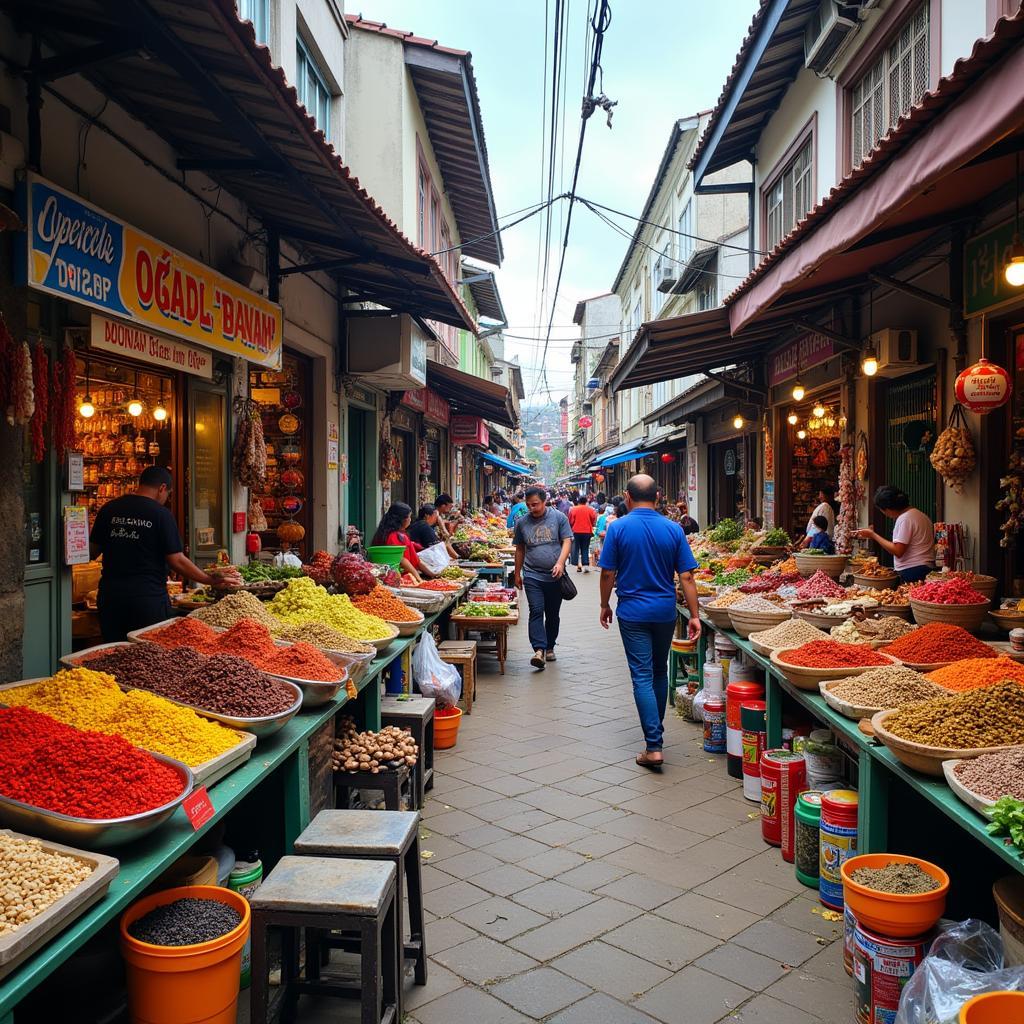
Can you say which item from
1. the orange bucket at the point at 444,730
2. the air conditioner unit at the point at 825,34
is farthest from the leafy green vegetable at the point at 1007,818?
the air conditioner unit at the point at 825,34

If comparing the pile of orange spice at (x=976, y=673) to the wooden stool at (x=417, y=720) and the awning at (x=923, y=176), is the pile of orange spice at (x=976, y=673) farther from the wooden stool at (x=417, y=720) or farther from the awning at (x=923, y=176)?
the wooden stool at (x=417, y=720)

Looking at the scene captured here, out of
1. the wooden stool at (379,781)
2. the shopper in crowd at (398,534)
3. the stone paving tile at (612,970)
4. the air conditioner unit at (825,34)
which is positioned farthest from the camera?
the shopper in crowd at (398,534)

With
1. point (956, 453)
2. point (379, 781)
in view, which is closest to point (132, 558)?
point (379, 781)

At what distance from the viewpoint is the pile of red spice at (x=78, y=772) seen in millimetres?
2479

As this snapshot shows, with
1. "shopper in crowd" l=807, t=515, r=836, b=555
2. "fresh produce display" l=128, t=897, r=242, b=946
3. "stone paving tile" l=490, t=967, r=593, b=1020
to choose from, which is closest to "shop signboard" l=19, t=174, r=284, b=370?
"fresh produce display" l=128, t=897, r=242, b=946

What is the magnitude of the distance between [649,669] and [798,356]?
6125 mm

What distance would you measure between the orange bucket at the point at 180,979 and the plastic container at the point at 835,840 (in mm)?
2746

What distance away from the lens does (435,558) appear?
32.9ft

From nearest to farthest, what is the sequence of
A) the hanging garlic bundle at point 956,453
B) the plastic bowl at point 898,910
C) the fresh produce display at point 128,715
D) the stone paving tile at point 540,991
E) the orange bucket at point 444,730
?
the plastic bowl at point 898,910
the fresh produce display at point 128,715
the stone paving tile at point 540,991
the hanging garlic bundle at point 956,453
the orange bucket at point 444,730

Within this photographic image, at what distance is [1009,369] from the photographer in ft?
20.7

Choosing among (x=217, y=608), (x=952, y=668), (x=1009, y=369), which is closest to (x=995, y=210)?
(x=1009, y=369)

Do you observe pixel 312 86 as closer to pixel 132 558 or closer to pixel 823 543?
pixel 132 558

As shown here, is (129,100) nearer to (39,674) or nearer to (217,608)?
(217,608)

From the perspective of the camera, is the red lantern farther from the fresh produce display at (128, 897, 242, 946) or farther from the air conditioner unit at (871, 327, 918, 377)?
the fresh produce display at (128, 897, 242, 946)
